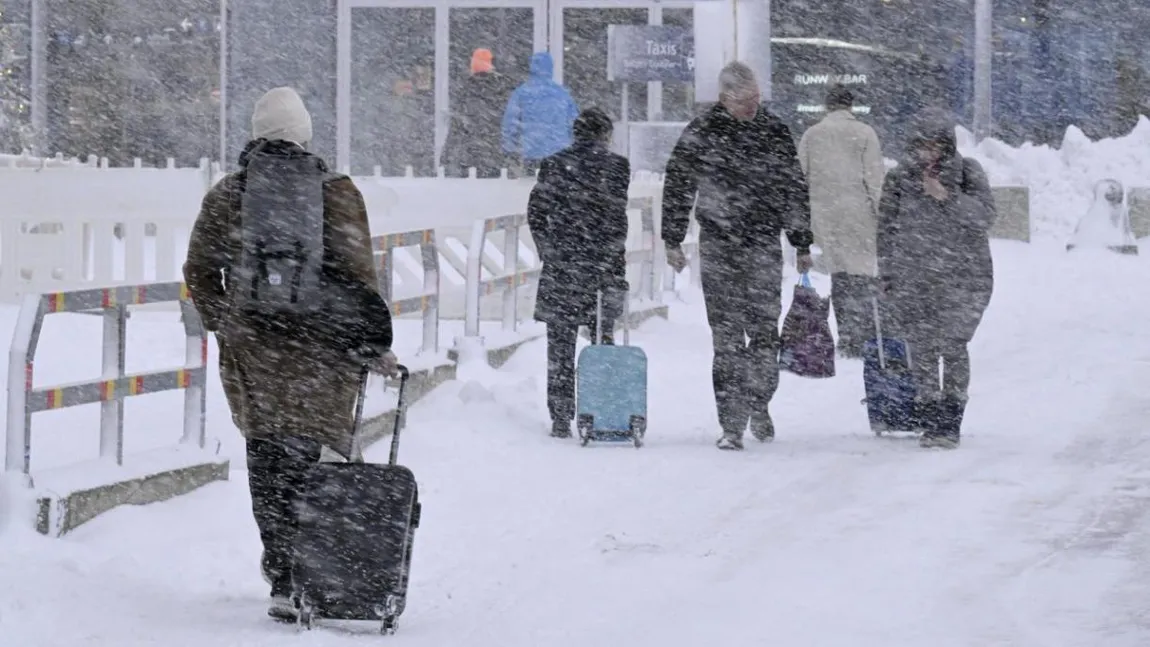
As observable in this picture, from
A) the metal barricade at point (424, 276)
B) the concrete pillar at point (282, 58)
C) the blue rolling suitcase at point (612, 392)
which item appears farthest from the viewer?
the concrete pillar at point (282, 58)

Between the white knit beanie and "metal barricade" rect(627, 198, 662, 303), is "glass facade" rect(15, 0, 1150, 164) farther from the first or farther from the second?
the white knit beanie

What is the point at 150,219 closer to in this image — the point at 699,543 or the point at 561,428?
the point at 561,428

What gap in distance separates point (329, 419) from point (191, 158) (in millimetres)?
21673

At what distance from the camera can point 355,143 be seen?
87.5 feet

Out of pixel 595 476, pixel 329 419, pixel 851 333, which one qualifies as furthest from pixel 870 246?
pixel 329 419

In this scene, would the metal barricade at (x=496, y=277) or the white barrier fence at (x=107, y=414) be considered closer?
the white barrier fence at (x=107, y=414)

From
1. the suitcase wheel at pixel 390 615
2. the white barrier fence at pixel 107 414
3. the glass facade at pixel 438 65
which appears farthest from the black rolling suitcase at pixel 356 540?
the glass facade at pixel 438 65

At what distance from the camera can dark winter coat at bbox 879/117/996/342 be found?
10648mm

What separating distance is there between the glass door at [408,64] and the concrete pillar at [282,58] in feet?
0.90

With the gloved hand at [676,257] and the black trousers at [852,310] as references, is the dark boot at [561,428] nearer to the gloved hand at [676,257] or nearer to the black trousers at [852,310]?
the gloved hand at [676,257]

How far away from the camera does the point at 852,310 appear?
1443 centimetres

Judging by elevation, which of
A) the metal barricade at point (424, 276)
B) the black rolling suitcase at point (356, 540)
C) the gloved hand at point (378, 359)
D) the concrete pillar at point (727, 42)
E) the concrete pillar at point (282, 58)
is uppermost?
the concrete pillar at point (282, 58)

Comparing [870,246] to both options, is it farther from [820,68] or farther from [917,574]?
[820,68]

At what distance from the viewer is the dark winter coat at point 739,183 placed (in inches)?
413
